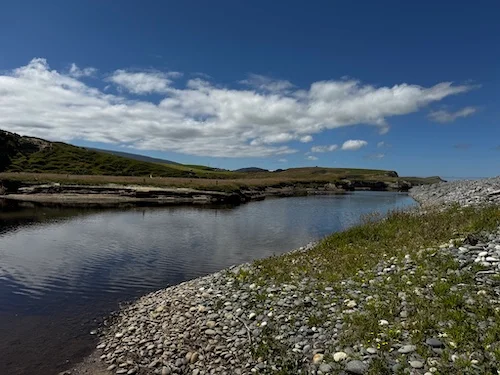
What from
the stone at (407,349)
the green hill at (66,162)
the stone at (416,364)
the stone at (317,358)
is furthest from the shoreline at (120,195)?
the stone at (416,364)

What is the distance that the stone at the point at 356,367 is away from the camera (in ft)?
29.6

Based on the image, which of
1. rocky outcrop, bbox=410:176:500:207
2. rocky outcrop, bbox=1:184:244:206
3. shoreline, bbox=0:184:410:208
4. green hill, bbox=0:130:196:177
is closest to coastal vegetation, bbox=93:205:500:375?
rocky outcrop, bbox=410:176:500:207

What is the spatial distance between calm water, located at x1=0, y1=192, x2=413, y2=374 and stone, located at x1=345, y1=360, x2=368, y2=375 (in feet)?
32.3

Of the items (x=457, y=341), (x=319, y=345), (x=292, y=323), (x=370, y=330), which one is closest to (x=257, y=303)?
(x=292, y=323)

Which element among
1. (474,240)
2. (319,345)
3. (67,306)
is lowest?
(67,306)

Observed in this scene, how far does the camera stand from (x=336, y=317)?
11.8 m

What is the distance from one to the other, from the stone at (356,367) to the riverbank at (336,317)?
25mm

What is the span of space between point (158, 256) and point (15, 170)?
13171 centimetres

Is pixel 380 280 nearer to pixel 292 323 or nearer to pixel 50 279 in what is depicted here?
pixel 292 323

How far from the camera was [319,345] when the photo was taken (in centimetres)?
1061

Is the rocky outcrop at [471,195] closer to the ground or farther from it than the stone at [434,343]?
farther from it

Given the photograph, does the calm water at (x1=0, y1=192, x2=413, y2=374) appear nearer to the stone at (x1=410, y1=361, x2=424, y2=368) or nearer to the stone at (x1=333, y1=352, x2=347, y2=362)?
the stone at (x1=333, y1=352, x2=347, y2=362)

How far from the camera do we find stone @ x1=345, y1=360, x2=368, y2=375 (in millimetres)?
9031

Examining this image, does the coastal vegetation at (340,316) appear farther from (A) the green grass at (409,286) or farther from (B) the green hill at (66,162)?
(B) the green hill at (66,162)
